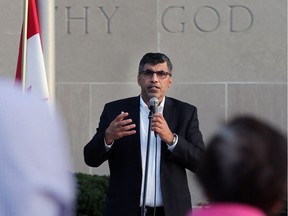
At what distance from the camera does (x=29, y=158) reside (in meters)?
1.84

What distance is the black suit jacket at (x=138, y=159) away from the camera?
5.90 m

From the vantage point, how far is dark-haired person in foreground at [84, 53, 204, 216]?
5.84 metres

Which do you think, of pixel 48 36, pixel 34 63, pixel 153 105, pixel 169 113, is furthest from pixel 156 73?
pixel 48 36

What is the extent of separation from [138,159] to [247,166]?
13.5 ft

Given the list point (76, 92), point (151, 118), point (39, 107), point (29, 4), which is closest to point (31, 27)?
point (29, 4)

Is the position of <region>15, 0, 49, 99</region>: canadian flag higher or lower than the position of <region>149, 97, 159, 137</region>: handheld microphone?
higher

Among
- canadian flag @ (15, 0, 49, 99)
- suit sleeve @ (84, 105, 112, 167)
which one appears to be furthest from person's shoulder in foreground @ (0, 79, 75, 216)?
canadian flag @ (15, 0, 49, 99)

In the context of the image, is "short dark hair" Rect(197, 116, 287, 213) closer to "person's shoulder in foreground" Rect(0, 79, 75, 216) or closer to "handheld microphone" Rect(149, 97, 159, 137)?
"person's shoulder in foreground" Rect(0, 79, 75, 216)

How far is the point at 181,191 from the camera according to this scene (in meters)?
6.02

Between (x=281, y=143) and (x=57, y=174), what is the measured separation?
0.48 meters

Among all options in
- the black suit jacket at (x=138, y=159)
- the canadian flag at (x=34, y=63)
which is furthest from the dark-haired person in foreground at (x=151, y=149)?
the canadian flag at (x=34, y=63)

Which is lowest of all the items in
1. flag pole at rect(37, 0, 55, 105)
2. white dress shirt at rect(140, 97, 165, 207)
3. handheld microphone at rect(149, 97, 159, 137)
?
white dress shirt at rect(140, 97, 165, 207)

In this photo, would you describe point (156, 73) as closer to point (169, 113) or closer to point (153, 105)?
point (169, 113)

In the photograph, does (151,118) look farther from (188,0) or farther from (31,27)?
(188,0)
